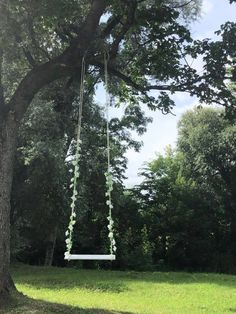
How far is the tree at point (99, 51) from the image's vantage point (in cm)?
784

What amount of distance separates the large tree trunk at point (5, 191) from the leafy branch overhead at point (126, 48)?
1.06 ft

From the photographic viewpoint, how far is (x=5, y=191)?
7.95 m

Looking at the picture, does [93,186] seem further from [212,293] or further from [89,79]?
[89,79]

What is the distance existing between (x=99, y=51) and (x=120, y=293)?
573 centimetres

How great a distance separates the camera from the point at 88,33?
8320mm

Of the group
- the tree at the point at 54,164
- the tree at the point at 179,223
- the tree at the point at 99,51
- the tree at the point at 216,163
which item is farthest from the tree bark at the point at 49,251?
the tree at the point at 99,51

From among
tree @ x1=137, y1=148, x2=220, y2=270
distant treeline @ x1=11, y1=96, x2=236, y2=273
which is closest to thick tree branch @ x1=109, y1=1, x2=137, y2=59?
distant treeline @ x1=11, y1=96, x2=236, y2=273

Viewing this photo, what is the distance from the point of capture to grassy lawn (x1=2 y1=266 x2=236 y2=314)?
8477 millimetres

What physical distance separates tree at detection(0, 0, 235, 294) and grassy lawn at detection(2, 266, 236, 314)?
5.52ft

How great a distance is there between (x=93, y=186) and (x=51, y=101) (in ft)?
14.7

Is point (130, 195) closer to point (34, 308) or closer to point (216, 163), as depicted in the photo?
point (216, 163)

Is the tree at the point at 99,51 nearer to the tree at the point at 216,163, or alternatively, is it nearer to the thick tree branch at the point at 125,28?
the thick tree branch at the point at 125,28

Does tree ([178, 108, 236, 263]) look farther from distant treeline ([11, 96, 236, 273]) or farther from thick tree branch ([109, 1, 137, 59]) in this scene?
thick tree branch ([109, 1, 137, 59])

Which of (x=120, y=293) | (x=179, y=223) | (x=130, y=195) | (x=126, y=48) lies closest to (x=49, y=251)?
(x=130, y=195)
